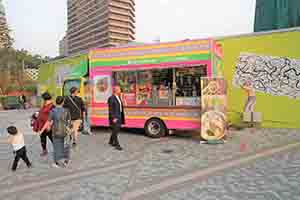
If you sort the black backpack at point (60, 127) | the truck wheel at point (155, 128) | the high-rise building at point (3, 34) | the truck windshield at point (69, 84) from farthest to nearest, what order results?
the high-rise building at point (3, 34)
the truck windshield at point (69, 84)
the truck wheel at point (155, 128)
the black backpack at point (60, 127)

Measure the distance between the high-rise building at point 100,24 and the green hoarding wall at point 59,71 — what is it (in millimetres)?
60869

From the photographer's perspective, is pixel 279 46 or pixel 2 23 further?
pixel 2 23

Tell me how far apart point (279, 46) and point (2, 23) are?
177 feet

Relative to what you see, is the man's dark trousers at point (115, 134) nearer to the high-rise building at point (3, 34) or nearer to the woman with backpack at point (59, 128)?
the woman with backpack at point (59, 128)

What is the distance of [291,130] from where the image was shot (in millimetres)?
10602

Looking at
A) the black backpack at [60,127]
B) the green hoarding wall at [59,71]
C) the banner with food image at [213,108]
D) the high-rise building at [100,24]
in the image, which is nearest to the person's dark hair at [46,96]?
the black backpack at [60,127]

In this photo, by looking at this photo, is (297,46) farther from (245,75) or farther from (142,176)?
(142,176)

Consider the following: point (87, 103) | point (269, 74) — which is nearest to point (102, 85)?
point (87, 103)

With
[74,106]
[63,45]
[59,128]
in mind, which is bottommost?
[59,128]

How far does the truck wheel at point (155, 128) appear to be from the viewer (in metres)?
9.26

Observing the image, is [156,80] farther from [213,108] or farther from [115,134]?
[115,134]

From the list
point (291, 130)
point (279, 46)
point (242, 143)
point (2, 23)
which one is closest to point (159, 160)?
point (242, 143)

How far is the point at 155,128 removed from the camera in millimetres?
9453

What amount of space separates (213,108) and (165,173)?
3258 mm
